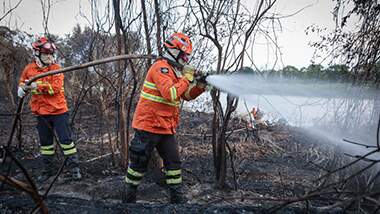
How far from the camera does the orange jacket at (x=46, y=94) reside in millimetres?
4262

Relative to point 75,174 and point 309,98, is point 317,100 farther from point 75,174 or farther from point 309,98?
point 75,174

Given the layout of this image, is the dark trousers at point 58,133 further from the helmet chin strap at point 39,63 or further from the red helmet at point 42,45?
the red helmet at point 42,45

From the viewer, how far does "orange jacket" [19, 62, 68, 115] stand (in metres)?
4.26

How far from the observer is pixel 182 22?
15.5 ft

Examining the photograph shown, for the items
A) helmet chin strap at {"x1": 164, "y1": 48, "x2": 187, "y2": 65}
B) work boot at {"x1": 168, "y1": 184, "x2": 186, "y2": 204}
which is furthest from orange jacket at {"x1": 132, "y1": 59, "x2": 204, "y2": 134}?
work boot at {"x1": 168, "y1": 184, "x2": 186, "y2": 204}

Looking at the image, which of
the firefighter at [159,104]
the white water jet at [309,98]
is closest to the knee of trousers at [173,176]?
the firefighter at [159,104]

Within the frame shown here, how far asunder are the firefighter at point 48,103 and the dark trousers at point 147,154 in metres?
1.46

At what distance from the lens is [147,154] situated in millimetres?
3371

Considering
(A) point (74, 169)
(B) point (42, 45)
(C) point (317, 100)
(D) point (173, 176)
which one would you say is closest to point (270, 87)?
(C) point (317, 100)

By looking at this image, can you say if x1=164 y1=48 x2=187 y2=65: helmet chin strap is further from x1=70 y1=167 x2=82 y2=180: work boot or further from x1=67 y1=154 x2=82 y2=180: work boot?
x1=70 y1=167 x2=82 y2=180: work boot

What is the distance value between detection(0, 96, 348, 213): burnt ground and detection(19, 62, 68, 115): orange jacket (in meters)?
0.76

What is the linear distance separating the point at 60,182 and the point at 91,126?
13.8ft

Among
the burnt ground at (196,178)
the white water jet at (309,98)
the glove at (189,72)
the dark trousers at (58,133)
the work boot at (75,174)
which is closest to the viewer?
the burnt ground at (196,178)

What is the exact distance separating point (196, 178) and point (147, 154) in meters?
1.62
